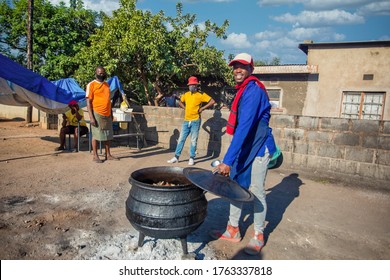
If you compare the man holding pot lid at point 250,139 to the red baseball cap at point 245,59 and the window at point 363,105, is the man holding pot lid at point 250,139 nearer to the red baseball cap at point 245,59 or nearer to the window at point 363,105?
the red baseball cap at point 245,59

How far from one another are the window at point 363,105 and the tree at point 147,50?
7764 mm

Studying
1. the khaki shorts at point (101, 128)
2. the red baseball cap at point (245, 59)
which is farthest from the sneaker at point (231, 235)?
the khaki shorts at point (101, 128)

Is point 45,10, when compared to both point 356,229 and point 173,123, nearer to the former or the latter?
point 173,123

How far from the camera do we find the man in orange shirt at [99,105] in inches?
230

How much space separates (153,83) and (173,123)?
2.41 meters

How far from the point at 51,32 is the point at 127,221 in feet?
43.5

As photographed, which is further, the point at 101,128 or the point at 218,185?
the point at 101,128

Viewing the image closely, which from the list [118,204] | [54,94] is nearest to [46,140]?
[54,94]

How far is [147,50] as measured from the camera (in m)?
8.34

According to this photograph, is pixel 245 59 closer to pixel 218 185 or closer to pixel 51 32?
pixel 218 185

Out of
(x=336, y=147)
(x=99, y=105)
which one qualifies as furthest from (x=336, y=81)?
(x=99, y=105)

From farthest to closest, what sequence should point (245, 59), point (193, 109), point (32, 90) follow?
point (32, 90) → point (193, 109) → point (245, 59)

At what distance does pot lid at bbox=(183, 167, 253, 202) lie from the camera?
231cm
